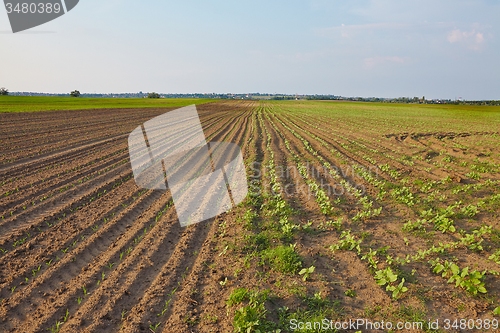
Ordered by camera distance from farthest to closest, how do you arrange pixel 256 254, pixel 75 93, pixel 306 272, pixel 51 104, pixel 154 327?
1. pixel 75 93
2. pixel 51 104
3. pixel 256 254
4. pixel 306 272
5. pixel 154 327

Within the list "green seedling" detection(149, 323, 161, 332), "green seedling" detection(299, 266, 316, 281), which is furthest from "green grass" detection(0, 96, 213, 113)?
"green seedling" detection(299, 266, 316, 281)

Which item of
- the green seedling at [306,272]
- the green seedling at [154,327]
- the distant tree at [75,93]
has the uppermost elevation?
the green seedling at [306,272]

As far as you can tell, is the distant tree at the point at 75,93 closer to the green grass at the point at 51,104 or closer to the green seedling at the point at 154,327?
the green grass at the point at 51,104

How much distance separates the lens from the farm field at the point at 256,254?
4215 mm

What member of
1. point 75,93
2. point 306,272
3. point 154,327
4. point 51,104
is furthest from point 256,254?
point 75,93

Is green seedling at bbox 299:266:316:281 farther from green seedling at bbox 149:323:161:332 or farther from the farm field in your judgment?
green seedling at bbox 149:323:161:332

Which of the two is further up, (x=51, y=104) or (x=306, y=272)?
(x=306, y=272)

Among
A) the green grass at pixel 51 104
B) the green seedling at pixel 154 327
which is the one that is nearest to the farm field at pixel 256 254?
the green seedling at pixel 154 327

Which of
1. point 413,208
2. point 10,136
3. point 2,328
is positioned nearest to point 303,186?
point 413,208

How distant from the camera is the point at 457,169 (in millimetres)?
12086

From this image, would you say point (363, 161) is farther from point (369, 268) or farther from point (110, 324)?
point (110, 324)

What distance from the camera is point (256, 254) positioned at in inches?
229

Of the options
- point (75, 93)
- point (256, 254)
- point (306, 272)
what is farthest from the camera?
point (75, 93)

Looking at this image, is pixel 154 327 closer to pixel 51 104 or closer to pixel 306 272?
pixel 306 272
